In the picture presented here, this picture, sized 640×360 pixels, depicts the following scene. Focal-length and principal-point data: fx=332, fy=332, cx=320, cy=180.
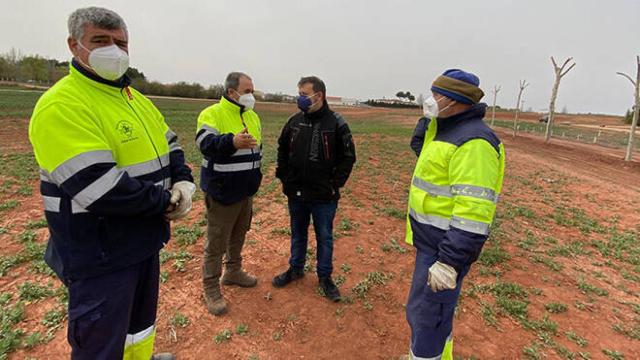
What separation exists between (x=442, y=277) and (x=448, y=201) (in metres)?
0.45

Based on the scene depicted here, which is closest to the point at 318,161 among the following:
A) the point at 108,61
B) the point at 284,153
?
the point at 284,153

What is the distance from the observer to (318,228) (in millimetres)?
3479

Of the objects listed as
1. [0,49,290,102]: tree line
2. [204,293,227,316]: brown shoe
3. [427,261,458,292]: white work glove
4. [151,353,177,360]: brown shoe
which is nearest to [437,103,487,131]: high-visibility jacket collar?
[427,261,458,292]: white work glove

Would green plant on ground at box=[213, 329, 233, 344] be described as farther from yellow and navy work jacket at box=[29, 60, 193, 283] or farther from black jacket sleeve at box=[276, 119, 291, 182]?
black jacket sleeve at box=[276, 119, 291, 182]

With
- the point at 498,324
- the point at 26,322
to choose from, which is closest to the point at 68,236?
the point at 26,322

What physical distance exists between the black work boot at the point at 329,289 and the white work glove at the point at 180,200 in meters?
2.00

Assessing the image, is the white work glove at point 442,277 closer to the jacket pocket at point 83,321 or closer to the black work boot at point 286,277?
the jacket pocket at point 83,321

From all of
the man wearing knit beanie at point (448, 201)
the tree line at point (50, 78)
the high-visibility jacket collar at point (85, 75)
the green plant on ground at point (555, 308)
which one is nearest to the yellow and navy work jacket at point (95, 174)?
→ the high-visibility jacket collar at point (85, 75)

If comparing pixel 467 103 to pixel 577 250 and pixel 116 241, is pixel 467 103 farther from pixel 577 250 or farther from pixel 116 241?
pixel 577 250

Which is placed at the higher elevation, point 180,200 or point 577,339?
point 180,200

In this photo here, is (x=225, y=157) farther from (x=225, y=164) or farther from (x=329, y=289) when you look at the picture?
(x=329, y=289)

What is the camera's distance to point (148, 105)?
202cm

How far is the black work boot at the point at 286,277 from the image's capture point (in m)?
3.69

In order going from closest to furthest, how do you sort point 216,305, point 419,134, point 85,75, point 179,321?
point 85,75 < point 419,134 < point 179,321 < point 216,305
